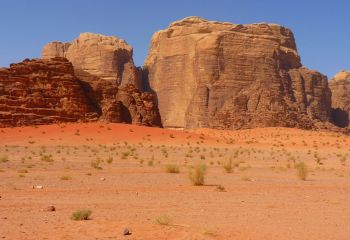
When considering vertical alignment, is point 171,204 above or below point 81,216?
below

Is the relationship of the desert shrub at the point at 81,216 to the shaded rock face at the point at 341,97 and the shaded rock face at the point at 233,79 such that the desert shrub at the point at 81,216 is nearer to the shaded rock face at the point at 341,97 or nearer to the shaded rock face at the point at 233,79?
the shaded rock face at the point at 233,79

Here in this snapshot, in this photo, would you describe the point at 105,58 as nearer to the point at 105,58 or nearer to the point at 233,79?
the point at 105,58

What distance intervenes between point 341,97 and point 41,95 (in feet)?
229

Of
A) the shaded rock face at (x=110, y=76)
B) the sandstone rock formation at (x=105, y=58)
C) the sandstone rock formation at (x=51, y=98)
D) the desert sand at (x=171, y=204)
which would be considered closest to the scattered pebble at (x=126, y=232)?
the desert sand at (x=171, y=204)

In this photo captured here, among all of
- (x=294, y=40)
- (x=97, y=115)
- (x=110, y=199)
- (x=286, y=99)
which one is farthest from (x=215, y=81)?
(x=110, y=199)

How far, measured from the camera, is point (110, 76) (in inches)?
3716

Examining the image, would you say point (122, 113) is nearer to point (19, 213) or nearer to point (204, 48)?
point (204, 48)

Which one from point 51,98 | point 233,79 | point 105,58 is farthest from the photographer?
point 105,58

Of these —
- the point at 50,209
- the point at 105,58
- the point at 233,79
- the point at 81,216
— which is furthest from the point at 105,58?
the point at 81,216

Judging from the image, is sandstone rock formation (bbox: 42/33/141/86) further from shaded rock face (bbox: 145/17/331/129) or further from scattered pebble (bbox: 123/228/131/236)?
scattered pebble (bbox: 123/228/131/236)

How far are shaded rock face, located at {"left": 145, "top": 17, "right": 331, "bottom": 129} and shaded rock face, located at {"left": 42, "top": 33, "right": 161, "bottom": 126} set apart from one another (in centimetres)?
653

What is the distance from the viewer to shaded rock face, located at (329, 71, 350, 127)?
10300 cm

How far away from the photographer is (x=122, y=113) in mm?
61375

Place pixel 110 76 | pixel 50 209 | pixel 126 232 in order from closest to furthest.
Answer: pixel 126 232, pixel 50 209, pixel 110 76
